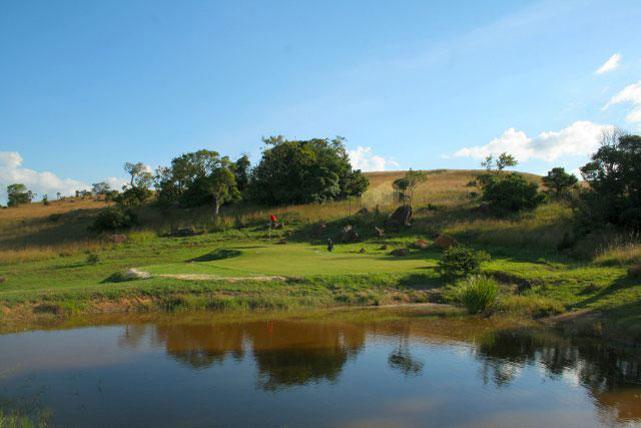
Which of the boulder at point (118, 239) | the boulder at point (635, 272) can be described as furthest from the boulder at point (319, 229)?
the boulder at point (635, 272)

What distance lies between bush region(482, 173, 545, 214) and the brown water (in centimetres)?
2629

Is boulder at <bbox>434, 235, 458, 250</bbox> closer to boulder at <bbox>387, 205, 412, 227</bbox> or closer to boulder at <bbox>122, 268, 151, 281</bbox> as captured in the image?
boulder at <bbox>387, 205, 412, 227</bbox>

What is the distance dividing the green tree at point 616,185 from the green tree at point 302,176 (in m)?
28.3

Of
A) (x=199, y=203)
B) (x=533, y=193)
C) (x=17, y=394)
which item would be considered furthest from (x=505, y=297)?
(x=199, y=203)


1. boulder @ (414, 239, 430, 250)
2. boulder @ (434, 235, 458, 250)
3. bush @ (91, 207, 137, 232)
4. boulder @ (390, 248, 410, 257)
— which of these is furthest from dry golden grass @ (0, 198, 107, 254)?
boulder @ (434, 235, 458, 250)

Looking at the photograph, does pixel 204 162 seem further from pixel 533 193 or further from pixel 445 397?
pixel 445 397

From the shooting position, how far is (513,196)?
39875mm

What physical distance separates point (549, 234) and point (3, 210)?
245 ft

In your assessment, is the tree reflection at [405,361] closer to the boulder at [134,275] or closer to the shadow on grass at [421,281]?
the shadow on grass at [421,281]

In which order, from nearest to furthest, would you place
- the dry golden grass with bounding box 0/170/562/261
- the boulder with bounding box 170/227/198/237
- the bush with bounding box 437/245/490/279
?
the bush with bounding box 437/245/490/279 → the dry golden grass with bounding box 0/170/562/261 → the boulder with bounding box 170/227/198/237

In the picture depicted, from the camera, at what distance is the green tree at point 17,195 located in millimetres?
85238

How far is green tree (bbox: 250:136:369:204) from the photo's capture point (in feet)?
184

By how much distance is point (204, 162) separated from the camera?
61188 mm

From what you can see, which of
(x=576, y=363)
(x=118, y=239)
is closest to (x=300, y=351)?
(x=576, y=363)
